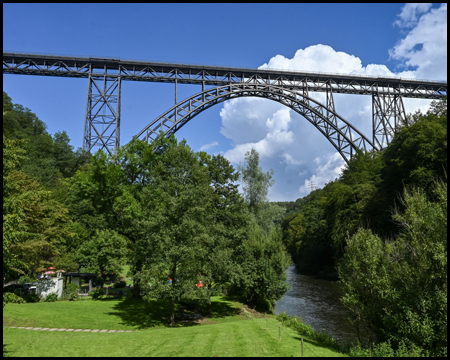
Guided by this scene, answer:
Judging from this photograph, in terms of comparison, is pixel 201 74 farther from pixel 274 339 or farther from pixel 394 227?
pixel 274 339

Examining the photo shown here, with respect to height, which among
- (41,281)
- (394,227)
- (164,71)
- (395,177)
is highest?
(164,71)

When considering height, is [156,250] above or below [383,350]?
above

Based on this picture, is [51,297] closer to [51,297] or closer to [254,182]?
[51,297]

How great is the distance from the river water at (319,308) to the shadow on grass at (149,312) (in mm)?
5079

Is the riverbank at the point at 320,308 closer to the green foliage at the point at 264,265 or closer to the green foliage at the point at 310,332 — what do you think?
the green foliage at the point at 310,332

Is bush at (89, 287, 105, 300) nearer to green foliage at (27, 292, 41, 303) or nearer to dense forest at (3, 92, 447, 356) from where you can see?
dense forest at (3, 92, 447, 356)

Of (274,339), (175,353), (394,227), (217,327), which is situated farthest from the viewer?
(394,227)

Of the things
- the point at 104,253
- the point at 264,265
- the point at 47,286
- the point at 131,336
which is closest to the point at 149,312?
the point at 104,253

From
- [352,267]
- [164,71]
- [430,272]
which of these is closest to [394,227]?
[352,267]

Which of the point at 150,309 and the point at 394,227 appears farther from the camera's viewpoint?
the point at 394,227

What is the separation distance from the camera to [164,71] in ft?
124

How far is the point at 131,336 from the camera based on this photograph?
14758mm

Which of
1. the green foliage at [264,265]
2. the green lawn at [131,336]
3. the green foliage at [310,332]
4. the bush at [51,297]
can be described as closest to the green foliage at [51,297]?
the bush at [51,297]

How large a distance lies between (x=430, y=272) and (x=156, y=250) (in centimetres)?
1433
